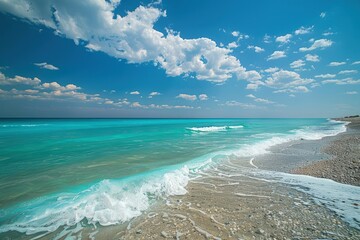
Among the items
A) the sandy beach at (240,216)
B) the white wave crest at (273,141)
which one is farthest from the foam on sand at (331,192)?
the white wave crest at (273,141)

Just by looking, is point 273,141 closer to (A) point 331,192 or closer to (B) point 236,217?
(A) point 331,192

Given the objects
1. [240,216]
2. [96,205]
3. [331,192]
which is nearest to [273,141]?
[331,192]

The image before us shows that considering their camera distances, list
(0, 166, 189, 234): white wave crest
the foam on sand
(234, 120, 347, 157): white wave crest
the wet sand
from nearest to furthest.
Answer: the wet sand, the foam on sand, (0, 166, 189, 234): white wave crest, (234, 120, 347, 157): white wave crest

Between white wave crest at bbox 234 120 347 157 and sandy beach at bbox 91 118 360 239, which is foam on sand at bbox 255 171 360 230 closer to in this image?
sandy beach at bbox 91 118 360 239

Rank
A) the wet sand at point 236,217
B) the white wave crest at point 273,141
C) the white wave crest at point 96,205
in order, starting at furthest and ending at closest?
the white wave crest at point 273,141 < the white wave crest at point 96,205 < the wet sand at point 236,217

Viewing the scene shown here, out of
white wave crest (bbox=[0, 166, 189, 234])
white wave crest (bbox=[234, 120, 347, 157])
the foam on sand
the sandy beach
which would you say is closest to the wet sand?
the sandy beach

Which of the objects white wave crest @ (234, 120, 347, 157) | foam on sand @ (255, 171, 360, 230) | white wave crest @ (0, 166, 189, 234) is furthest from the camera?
white wave crest @ (234, 120, 347, 157)

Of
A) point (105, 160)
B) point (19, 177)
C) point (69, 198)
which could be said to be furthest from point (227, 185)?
point (19, 177)

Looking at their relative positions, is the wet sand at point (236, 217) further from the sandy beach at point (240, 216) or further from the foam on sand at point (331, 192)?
the foam on sand at point (331, 192)

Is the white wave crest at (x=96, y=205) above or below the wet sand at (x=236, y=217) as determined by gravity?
below

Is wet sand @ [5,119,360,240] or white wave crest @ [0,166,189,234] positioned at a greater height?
wet sand @ [5,119,360,240]

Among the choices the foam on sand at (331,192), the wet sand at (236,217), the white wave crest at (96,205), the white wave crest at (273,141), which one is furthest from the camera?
the white wave crest at (273,141)

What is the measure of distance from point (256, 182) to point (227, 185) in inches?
50.3

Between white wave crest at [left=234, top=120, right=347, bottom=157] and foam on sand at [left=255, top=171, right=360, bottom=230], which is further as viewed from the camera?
white wave crest at [left=234, top=120, right=347, bottom=157]
